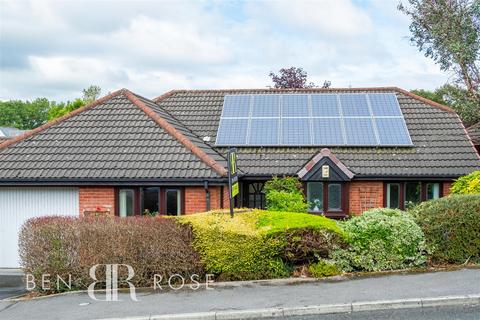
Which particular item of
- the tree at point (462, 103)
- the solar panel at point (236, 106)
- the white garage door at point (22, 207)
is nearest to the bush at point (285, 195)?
the solar panel at point (236, 106)

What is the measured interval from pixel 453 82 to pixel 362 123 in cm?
877

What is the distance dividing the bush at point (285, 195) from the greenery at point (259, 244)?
10.8 feet

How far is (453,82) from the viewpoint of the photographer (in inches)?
889

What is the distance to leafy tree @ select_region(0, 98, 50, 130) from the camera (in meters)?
109

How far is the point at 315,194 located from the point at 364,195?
4.93 ft

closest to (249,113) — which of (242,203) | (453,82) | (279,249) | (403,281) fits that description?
(242,203)

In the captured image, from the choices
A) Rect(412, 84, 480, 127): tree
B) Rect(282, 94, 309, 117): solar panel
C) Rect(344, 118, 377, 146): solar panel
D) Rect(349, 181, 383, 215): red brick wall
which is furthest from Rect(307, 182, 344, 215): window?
Rect(412, 84, 480, 127): tree

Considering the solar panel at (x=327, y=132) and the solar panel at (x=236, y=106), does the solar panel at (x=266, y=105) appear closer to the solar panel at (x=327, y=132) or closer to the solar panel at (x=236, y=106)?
the solar panel at (x=236, y=106)

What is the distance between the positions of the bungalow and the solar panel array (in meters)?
0.04

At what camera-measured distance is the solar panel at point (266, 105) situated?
57.0 feet

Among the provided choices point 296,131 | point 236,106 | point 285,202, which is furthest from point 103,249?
point 236,106

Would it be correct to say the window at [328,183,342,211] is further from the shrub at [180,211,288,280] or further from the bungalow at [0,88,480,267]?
the shrub at [180,211,288,280]

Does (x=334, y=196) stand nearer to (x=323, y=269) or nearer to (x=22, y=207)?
(x=323, y=269)

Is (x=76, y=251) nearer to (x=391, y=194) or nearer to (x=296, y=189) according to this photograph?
(x=296, y=189)
